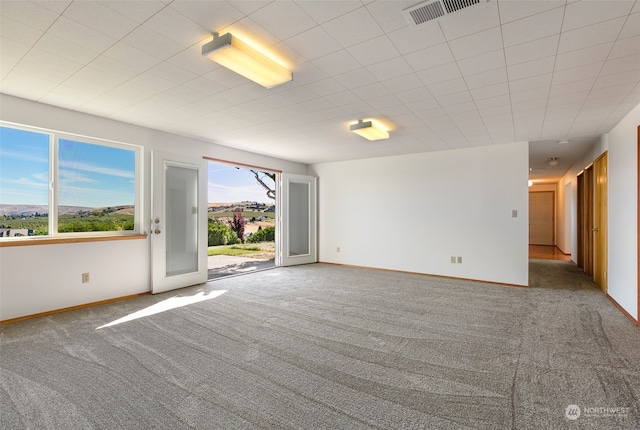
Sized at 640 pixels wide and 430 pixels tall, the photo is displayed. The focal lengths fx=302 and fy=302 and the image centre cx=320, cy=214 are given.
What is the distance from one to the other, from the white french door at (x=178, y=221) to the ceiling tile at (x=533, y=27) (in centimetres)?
443

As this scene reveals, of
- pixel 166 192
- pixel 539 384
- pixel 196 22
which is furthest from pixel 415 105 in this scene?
pixel 166 192

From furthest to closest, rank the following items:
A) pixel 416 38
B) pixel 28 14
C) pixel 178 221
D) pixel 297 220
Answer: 1. pixel 297 220
2. pixel 178 221
3. pixel 416 38
4. pixel 28 14

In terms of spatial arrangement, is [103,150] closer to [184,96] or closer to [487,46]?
[184,96]

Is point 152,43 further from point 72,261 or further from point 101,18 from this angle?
point 72,261

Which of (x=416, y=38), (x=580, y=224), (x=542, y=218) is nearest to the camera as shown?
(x=416, y=38)

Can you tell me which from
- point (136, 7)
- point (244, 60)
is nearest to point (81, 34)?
point (136, 7)

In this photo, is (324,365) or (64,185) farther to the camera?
(64,185)

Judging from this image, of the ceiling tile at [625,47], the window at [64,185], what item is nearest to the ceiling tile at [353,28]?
the ceiling tile at [625,47]

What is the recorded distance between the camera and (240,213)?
10.5m

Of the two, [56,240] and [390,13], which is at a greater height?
[390,13]

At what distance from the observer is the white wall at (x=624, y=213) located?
3424mm

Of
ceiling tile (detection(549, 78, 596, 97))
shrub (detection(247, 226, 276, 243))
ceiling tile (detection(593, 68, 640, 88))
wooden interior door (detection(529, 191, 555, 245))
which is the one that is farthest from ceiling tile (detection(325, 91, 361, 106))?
wooden interior door (detection(529, 191, 555, 245))

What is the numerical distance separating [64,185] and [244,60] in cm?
321

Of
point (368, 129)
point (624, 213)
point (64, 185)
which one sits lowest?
Answer: point (624, 213)
